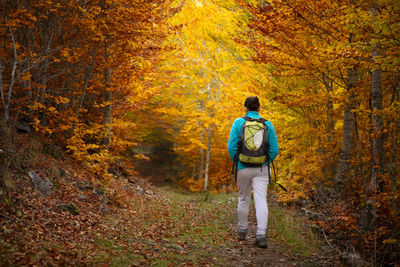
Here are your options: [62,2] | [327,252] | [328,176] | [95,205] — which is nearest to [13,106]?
[62,2]

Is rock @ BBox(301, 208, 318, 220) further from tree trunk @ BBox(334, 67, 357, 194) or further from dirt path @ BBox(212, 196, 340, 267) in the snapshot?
dirt path @ BBox(212, 196, 340, 267)

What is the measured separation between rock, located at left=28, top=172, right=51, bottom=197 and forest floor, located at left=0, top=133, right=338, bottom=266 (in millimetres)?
75

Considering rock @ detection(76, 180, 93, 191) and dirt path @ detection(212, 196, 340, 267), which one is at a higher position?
rock @ detection(76, 180, 93, 191)

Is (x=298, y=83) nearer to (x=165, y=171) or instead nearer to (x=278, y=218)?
(x=278, y=218)

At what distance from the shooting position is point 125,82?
943 centimetres

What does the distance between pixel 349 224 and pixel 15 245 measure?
5.30 meters

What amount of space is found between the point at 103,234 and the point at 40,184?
1609mm

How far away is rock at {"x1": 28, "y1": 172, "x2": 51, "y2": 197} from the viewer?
4879mm

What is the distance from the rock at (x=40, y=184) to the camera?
4.88 metres

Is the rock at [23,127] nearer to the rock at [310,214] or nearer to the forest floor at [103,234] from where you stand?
the forest floor at [103,234]

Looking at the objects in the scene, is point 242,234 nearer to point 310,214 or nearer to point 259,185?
point 259,185

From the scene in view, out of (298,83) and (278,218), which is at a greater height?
(298,83)

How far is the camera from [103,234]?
4242 millimetres

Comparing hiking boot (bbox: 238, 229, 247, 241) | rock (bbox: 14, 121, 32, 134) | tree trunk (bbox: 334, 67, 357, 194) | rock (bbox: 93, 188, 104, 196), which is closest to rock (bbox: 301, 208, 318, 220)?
tree trunk (bbox: 334, 67, 357, 194)
